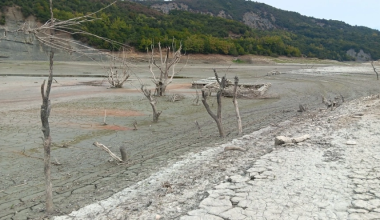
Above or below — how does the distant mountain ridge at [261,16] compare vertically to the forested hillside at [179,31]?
above

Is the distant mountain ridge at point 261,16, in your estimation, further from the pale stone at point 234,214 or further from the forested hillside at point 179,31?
the pale stone at point 234,214

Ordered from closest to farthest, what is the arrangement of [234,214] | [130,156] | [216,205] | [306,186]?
1. [234,214]
2. [216,205]
3. [306,186]
4. [130,156]

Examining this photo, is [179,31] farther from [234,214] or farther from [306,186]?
[234,214]

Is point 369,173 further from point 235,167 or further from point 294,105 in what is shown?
point 294,105

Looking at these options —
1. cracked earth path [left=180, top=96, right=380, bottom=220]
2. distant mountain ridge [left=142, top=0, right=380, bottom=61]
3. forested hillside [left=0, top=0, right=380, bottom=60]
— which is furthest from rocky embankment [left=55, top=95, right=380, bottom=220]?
distant mountain ridge [left=142, top=0, right=380, bottom=61]

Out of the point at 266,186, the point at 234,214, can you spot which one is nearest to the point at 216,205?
the point at 234,214

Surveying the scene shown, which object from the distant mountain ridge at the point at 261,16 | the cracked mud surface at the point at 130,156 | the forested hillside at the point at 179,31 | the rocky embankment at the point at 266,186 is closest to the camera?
the rocky embankment at the point at 266,186

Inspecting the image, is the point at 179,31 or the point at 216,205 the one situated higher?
the point at 179,31

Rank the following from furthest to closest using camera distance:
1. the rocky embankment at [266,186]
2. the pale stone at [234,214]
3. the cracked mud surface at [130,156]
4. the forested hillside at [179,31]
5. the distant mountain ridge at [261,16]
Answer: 1. the distant mountain ridge at [261,16]
2. the forested hillside at [179,31]
3. the cracked mud surface at [130,156]
4. the rocky embankment at [266,186]
5. the pale stone at [234,214]

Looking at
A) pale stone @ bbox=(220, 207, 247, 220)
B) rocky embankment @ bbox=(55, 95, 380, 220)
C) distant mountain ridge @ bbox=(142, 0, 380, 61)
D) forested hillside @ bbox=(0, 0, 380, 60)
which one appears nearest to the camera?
pale stone @ bbox=(220, 207, 247, 220)

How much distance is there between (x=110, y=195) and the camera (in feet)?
16.4

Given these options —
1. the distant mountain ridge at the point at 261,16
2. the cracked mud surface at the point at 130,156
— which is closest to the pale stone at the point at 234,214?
the cracked mud surface at the point at 130,156

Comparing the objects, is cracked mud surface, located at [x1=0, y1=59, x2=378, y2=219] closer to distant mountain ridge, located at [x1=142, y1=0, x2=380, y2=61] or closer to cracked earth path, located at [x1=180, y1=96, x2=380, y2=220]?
cracked earth path, located at [x1=180, y1=96, x2=380, y2=220]

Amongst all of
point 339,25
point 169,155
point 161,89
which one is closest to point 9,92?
point 161,89
